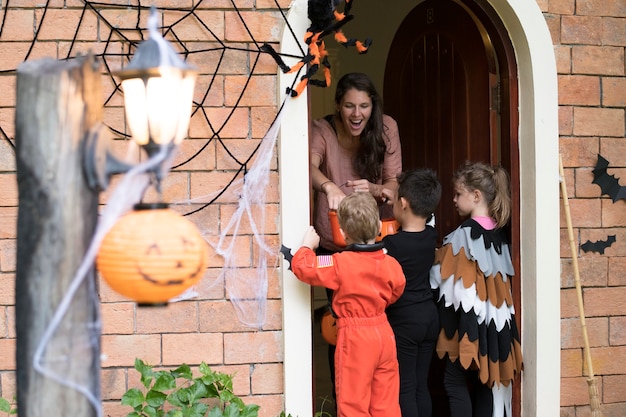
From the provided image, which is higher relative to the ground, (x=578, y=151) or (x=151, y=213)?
(x=578, y=151)

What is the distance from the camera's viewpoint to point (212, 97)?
3.47m

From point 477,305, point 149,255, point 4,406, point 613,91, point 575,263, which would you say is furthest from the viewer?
point 613,91

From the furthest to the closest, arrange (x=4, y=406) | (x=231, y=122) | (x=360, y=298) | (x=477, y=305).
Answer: (x=477, y=305), (x=231, y=122), (x=360, y=298), (x=4, y=406)

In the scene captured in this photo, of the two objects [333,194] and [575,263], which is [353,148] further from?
[575,263]

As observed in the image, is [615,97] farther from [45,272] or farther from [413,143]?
[45,272]

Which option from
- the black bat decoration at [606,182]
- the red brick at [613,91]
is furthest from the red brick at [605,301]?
the red brick at [613,91]

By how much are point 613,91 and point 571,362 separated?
126 centimetres

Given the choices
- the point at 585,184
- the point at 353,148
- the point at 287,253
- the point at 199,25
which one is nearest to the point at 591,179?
the point at 585,184

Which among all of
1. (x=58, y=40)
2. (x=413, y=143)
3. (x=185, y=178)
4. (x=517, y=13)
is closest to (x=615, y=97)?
(x=517, y=13)

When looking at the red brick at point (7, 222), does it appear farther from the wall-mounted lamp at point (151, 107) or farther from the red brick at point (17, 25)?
the wall-mounted lamp at point (151, 107)

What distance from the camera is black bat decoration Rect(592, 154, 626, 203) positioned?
149 inches

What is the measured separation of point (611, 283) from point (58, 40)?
2.67 m

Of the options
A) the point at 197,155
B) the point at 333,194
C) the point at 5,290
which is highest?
the point at 197,155

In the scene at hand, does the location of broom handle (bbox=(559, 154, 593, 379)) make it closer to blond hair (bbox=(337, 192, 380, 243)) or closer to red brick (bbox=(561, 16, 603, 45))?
red brick (bbox=(561, 16, 603, 45))
